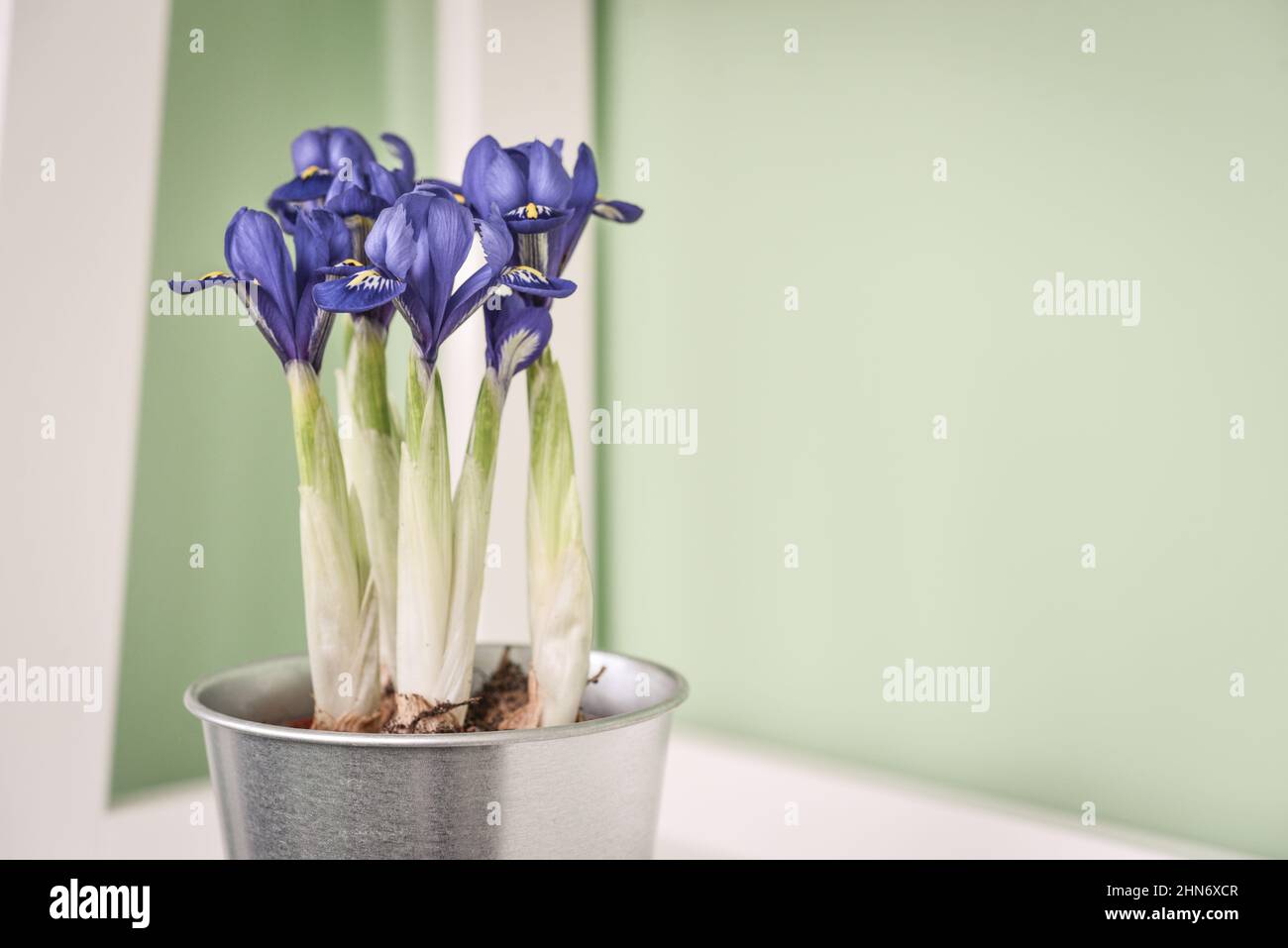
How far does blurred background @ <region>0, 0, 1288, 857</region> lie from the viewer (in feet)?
2.15

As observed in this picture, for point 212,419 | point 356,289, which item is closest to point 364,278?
point 356,289

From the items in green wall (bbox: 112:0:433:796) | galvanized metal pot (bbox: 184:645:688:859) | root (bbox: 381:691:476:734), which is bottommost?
galvanized metal pot (bbox: 184:645:688:859)

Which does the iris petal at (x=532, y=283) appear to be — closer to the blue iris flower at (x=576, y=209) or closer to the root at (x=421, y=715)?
the blue iris flower at (x=576, y=209)

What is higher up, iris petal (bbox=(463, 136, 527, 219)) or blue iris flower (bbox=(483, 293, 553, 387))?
iris petal (bbox=(463, 136, 527, 219))

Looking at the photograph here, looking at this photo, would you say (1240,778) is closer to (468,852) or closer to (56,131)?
(468,852)

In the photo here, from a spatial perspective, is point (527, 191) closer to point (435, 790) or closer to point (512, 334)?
point (512, 334)

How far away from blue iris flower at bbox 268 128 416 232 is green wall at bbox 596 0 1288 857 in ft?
1.18

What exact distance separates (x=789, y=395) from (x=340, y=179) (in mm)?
432

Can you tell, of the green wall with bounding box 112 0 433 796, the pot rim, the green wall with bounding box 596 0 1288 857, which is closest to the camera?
the pot rim

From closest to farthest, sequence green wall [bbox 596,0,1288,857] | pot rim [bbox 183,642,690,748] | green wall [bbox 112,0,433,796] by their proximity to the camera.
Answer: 1. pot rim [bbox 183,642,690,748]
2. green wall [bbox 596,0,1288,857]
3. green wall [bbox 112,0,433,796]

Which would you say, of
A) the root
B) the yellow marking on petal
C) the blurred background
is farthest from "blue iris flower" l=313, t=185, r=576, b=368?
the blurred background

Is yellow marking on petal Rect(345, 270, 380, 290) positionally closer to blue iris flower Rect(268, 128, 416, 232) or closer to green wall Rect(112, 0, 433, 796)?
blue iris flower Rect(268, 128, 416, 232)
